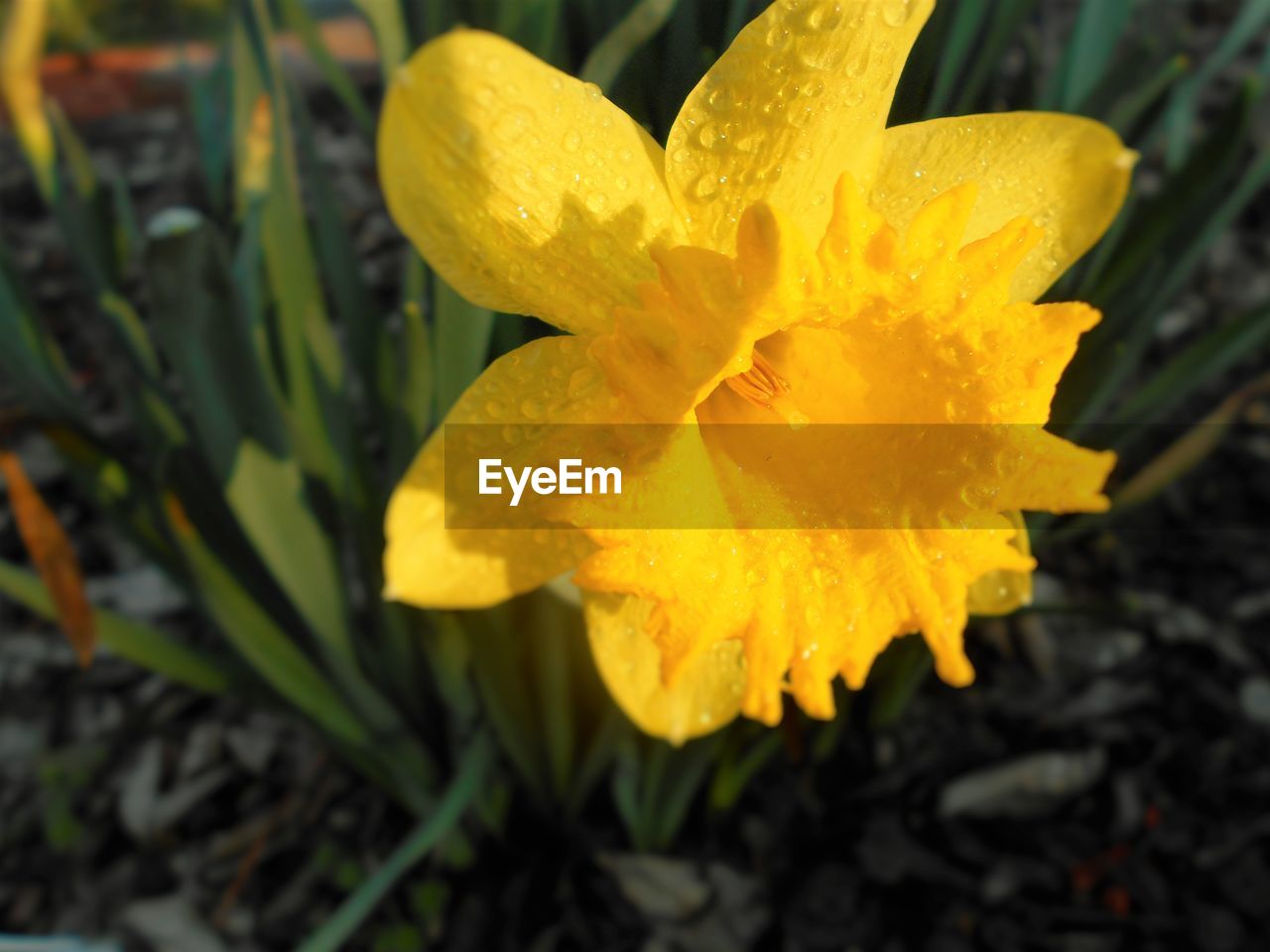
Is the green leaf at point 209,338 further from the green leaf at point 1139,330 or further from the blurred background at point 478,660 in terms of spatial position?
the green leaf at point 1139,330

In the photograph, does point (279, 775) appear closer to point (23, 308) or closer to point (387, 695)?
point (387, 695)

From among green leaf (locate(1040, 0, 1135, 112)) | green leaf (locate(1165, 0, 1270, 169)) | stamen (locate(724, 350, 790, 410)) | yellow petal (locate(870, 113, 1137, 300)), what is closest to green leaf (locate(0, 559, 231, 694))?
stamen (locate(724, 350, 790, 410))

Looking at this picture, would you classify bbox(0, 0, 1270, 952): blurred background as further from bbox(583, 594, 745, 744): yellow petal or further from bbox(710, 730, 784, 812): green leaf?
bbox(583, 594, 745, 744): yellow petal

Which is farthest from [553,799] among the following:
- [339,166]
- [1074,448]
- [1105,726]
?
[339,166]

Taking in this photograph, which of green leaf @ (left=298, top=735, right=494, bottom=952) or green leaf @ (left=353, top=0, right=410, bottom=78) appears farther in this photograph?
green leaf @ (left=298, top=735, right=494, bottom=952)

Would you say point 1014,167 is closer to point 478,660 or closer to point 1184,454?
point 478,660

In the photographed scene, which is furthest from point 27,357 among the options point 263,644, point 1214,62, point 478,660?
point 1214,62
